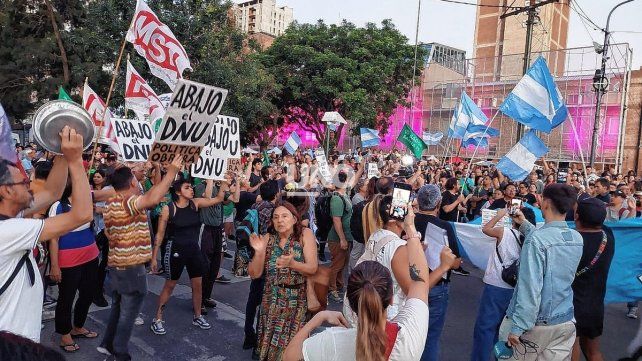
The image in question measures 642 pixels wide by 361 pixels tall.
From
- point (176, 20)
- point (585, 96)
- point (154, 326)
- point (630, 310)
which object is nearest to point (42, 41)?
point (176, 20)

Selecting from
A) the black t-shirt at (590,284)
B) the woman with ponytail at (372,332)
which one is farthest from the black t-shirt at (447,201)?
the woman with ponytail at (372,332)

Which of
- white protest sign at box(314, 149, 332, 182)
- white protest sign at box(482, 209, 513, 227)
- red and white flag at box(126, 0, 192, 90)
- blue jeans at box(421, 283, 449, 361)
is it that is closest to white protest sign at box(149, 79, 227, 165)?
blue jeans at box(421, 283, 449, 361)

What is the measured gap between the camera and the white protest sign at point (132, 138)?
7566mm

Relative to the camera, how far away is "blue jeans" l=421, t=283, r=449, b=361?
4.10 metres

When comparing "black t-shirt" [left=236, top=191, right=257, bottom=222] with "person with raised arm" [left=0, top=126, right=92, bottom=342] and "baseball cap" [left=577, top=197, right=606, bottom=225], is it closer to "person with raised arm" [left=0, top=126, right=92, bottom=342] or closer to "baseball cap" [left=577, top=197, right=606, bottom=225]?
"baseball cap" [left=577, top=197, right=606, bottom=225]

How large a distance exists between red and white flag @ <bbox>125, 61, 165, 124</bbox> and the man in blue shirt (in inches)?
282

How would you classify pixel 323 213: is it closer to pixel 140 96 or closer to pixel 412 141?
pixel 140 96

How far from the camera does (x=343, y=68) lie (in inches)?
1225

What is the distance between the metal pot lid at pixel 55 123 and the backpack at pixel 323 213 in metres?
4.74

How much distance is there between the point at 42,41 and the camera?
24.6m

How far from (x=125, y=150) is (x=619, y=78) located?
32149 mm

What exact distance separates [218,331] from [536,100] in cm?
684

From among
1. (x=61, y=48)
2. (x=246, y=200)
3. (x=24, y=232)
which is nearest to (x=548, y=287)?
(x=24, y=232)

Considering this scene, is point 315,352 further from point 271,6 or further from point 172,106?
point 271,6
